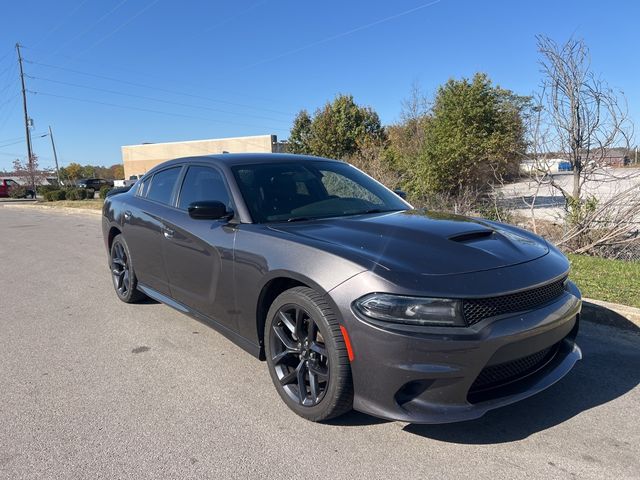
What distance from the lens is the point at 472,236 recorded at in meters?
3.09

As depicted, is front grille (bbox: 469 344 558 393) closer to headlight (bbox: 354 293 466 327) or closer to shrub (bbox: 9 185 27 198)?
headlight (bbox: 354 293 466 327)

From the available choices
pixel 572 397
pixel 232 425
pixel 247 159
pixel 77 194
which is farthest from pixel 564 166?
pixel 77 194

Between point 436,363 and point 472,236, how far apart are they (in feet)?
3.37

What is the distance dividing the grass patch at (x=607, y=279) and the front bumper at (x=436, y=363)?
8.51 feet

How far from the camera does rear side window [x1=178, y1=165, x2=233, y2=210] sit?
3.85m

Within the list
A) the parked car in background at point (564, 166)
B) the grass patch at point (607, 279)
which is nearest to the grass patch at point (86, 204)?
the parked car in background at point (564, 166)

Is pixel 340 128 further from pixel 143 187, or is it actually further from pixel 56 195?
pixel 143 187

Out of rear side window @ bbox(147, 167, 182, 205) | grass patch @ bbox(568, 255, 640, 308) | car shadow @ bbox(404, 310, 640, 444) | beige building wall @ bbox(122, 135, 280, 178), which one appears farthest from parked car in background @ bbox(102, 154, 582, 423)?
beige building wall @ bbox(122, 135, 280, 178)

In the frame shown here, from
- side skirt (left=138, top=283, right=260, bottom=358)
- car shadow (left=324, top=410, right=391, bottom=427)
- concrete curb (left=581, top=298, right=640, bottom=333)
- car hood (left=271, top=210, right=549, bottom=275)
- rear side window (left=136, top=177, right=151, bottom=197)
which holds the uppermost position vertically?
rear side window (left=136, top=177, right=151, bottom=197)

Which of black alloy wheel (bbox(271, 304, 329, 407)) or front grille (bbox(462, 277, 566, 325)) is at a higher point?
front grille (bbox(462, 277, 566, 325))

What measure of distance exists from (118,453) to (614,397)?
120 inches

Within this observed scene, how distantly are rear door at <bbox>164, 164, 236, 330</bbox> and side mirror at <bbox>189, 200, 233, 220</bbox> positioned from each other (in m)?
0.12

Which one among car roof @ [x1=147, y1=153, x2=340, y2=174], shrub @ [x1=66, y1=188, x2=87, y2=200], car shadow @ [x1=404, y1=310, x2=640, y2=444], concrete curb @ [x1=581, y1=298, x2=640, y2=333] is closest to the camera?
car shadow @ [x1=404, y1=310, x2=640, y2=444]

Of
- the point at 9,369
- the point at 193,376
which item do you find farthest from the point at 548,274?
the point at 9,369
